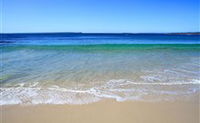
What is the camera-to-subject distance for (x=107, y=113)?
2.45 meters

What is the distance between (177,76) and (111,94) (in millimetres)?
2559

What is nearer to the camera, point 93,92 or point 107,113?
point 107,113

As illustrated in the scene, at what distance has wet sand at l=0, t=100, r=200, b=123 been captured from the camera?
229 cm

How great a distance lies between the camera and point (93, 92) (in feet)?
11.0

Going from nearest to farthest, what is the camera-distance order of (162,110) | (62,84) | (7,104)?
1. (162,110)
2. (7,104)
3. (62,84)

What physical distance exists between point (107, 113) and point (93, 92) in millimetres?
951

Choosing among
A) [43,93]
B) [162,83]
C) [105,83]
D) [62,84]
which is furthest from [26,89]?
[162,83]

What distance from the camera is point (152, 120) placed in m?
2.27

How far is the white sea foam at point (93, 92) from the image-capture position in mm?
2975

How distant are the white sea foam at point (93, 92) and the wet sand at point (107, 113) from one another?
0.77 ft

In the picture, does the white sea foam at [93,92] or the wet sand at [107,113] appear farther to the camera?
the white sea foam at [93,92]

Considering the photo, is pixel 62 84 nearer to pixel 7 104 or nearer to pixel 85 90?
pixel 85 90

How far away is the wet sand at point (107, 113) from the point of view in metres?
2.29

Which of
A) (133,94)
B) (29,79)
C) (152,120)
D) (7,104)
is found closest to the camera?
(152,120)
